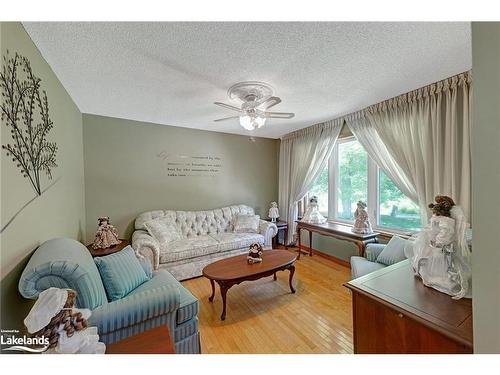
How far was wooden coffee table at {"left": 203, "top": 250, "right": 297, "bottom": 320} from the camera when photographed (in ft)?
6.39

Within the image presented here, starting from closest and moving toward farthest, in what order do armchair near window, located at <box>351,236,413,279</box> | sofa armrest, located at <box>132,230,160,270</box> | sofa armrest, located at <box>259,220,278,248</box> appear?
armchair near window, located at <box>351,236,413,279</box> < sofa armrest, located at <box>132,230,160,270</box> < sofa armrest, located at <box>259,220,278,248</box>

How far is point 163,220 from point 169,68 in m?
2.18

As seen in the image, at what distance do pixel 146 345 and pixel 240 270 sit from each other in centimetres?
124

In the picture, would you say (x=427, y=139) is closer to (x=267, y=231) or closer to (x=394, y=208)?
(x=394, y=208)

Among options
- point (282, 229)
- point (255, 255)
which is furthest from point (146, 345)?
point (282, 229)

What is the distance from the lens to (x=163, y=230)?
9.66ft

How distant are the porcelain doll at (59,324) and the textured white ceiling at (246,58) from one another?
152cm

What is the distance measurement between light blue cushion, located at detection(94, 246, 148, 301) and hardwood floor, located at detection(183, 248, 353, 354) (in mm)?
759

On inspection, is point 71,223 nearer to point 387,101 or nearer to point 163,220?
point 163,220

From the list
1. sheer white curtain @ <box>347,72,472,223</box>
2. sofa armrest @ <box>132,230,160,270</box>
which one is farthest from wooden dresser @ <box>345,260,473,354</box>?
sofa armrest @ <box>132,230,160,270</box>

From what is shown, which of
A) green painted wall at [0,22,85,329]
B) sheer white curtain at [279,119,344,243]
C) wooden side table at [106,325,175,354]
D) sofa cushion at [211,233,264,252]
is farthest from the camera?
sheer white curtain at [279,119,344,243]

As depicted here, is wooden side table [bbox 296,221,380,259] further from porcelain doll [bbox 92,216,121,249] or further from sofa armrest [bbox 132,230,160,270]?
porcelain doll [bbox 92,216,121,249]

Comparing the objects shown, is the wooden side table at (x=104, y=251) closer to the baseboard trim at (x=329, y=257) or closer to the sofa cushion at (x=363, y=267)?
the sofa cushion at (x=363, y=267)

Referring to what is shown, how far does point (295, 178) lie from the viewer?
12.9 feet
